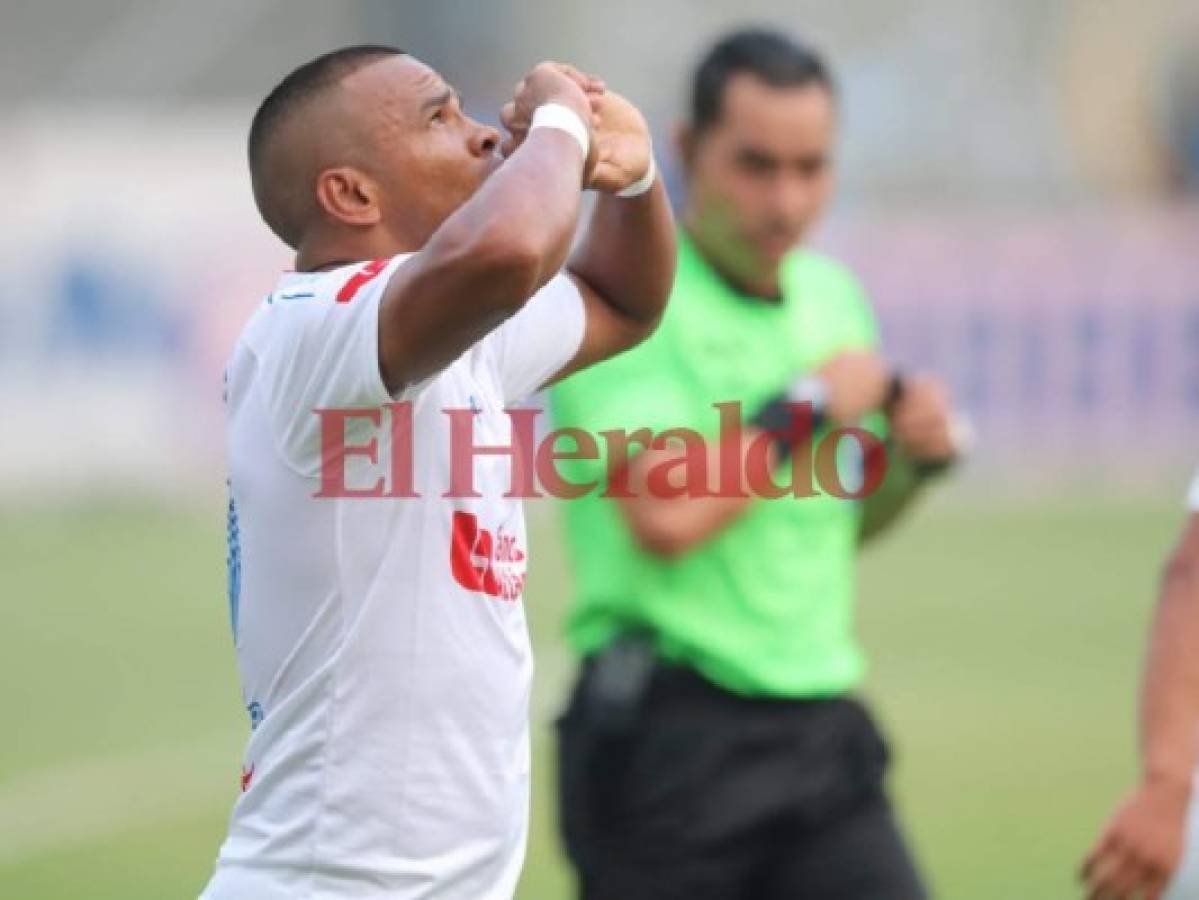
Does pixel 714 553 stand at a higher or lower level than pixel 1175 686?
higher

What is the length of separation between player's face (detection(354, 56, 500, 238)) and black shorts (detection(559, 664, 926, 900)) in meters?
1.66

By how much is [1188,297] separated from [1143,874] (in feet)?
54.0

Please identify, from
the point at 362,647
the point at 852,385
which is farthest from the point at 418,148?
the point at 852,385

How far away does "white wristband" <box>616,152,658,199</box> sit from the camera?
4.36 meters

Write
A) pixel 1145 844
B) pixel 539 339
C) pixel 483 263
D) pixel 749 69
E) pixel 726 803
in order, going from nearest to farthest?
pixel 483 263
pixel 1145 844
pixel 539 339
pixel 726 803
pixel 749 69

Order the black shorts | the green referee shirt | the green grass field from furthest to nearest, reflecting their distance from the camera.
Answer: the green grass field
the green referee shirt
the black shorts

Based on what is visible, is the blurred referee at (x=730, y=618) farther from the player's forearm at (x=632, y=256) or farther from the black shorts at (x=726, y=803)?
the player's forearm at (x=632, y=256)

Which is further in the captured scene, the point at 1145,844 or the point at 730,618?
the point at 730,618

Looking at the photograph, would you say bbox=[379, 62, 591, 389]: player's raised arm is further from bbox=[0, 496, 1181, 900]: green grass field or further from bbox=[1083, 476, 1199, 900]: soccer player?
bbox=[0, 496, 1181, 900]: green grass field

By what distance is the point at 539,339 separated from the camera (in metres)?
4.44

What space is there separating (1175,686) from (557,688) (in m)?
8.18

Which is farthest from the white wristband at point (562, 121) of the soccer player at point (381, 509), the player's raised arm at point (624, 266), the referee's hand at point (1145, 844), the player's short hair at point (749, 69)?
the player's short hair at point (749, 69)

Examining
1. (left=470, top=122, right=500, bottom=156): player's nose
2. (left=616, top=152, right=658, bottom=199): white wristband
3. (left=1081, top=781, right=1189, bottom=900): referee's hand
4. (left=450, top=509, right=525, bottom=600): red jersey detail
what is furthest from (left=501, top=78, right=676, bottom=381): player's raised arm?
(left=1081, top=781, right=1189, bottom=900): referee's hand

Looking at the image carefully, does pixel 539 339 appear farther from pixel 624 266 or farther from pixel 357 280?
pixel 357 280
